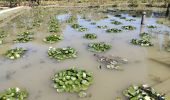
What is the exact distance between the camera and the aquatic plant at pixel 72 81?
745 centimetres

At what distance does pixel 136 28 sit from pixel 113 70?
825 centimetres

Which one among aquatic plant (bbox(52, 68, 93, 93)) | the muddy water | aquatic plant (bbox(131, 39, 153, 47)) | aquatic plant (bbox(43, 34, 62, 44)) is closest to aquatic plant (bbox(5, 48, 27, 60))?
the muddy water

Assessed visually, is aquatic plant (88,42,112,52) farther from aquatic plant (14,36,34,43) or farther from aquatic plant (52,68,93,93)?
aquatic plant (14,36,34,43)

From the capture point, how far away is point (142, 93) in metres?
7.00

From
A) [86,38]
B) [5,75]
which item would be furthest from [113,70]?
[86,38]

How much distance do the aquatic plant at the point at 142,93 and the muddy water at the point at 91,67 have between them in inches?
12.0

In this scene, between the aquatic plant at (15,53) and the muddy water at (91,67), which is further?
the aquatic plant at (15,53)

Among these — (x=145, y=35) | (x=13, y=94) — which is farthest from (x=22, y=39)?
(x=145, y=35)

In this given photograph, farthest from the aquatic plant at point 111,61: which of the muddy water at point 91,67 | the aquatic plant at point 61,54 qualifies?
the aquatic plant at point 61,54

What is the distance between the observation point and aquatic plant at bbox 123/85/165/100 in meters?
6.80

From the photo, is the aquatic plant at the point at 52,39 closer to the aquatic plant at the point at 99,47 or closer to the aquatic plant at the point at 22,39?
the aquatic plant at the point at 22,39

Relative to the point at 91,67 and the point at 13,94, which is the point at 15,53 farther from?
the point at 13,94

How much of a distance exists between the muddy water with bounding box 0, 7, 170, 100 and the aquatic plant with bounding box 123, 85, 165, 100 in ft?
1.00

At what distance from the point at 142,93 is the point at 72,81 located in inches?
91.8
